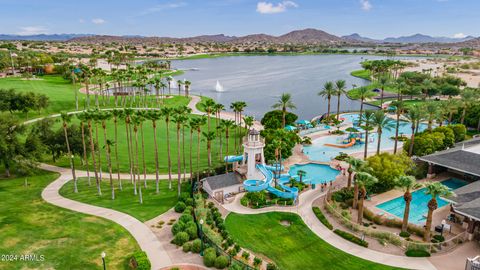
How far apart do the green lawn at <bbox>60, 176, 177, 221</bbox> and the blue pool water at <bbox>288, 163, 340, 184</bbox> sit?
20.4 m

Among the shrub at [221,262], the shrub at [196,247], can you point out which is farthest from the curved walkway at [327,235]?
the shrub at [221,262]

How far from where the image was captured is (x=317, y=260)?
32719 millimetres

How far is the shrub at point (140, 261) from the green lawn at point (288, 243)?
30.8 feet

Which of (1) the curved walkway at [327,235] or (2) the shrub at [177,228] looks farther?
(2) the shrub at [177,228]

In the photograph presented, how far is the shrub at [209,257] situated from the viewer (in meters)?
30.9

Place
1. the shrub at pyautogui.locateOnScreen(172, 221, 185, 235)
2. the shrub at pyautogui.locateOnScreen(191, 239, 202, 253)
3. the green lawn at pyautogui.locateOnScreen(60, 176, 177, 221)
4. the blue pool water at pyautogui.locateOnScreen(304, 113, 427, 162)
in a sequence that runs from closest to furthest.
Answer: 1. the shrub at pyautogui.locateOnScreen(191, 239, 202, 253)
2. the shrub at pyautogui.locateOnScreen(172, 221, 185, 235)
3. the green lawn at pyautogui.locateOnScreen(60, 176, 177, 221)
4. the blue pool water at pyautogui.locateOnScreen(304, 113, 427, 162)

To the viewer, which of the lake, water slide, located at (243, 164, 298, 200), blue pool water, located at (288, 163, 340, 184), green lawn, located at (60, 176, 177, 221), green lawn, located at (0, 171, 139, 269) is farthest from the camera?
the lake

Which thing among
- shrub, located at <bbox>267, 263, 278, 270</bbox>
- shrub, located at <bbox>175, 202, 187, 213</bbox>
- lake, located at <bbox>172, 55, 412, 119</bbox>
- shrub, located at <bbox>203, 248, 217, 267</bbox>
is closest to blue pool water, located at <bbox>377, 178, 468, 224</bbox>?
shrub, located at <bbox>267, 263, 278, 270</bbox>

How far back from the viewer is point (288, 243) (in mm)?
35438

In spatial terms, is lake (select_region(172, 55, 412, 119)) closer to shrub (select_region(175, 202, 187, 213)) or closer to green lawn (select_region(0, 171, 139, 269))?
shrub (select_region(175, 202, 187, 213))

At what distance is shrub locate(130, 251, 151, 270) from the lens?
30.1 metres

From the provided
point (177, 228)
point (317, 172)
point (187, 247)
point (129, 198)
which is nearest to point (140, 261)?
point (187, 247)

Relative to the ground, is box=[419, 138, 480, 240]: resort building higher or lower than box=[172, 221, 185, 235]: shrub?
higher

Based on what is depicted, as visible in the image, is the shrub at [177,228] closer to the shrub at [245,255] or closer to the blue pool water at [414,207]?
the shrub at [245,255]
